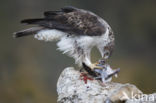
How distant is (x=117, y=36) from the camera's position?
9.42 metres

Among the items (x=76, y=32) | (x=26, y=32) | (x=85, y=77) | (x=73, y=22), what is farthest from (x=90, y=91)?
(x=26, y=32)

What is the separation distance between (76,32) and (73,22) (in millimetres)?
141

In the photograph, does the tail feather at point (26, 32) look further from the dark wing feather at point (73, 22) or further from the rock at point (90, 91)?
the rock at point (90, 91)

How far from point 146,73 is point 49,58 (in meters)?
2.17

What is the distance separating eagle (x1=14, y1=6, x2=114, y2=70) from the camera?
222 inches

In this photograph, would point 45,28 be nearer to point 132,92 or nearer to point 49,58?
point 132,92

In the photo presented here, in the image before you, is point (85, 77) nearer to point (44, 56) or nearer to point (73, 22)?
point (73, 22)

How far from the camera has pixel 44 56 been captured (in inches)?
348

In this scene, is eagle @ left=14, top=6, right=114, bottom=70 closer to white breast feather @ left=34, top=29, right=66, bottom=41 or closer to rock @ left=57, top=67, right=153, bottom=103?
white breast feather @ left=34, top=29, right=66, bottom=41

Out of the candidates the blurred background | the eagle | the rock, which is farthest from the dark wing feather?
the blurred background

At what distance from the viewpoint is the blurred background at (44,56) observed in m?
8.70

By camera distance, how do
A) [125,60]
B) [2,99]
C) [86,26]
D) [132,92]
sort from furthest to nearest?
[125,60] → [2,99] → [86,26] → [132,92]

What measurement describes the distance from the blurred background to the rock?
3599 millimetres

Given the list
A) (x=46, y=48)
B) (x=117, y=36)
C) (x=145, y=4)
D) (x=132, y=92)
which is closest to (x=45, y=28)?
(x=132, y=92)
